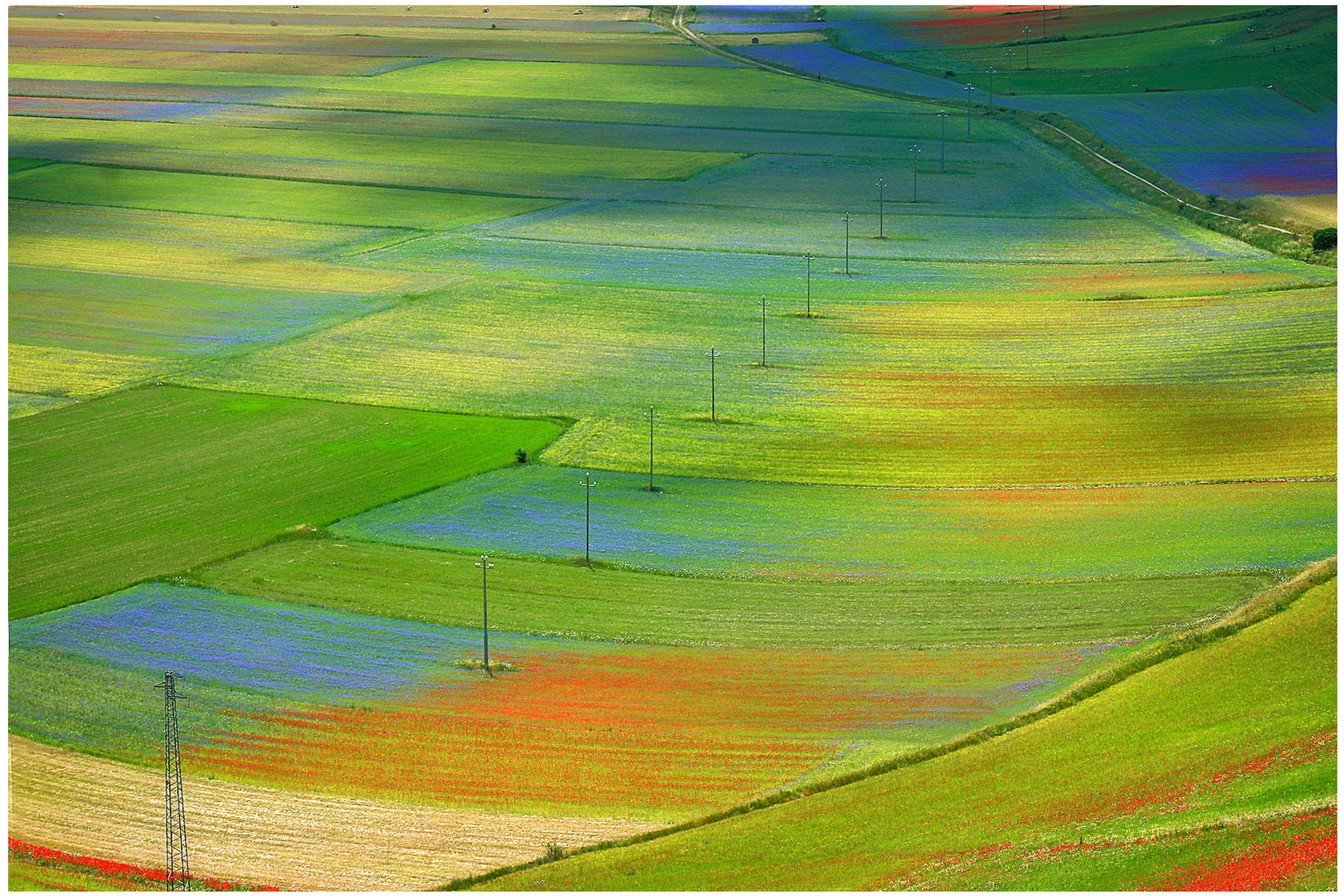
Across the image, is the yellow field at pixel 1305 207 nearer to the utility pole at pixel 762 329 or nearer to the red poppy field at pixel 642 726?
the utility pole at pixel 762 329

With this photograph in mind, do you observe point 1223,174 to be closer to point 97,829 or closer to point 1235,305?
point 1235,305

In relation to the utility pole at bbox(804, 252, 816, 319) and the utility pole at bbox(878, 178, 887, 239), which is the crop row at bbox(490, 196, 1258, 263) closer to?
the utility pole at bbox(878, 178, 887, 239)

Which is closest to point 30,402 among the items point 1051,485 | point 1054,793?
point 1051,485

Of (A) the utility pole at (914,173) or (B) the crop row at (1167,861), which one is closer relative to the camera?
(B) the crop row at (1167,861)

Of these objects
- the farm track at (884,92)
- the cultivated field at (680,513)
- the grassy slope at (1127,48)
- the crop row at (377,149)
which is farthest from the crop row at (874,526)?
the grassy slope at (1127,48)

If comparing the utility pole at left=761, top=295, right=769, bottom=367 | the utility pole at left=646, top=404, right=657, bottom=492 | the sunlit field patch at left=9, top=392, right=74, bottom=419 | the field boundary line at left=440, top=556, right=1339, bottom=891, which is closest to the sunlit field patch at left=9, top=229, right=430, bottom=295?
the utility pole at left=761, top=295, right=769, bottom=367

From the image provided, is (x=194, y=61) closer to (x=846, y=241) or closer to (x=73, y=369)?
(x=846, y=241)

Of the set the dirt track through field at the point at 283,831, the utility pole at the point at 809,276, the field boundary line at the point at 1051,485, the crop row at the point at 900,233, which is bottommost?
the dirt track through field at the point at 283,831
